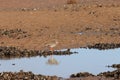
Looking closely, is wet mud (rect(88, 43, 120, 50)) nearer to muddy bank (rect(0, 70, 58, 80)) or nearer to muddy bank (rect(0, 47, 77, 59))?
muddy bank (rect(0, 47, 77, 59))

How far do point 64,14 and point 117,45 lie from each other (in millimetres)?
9013

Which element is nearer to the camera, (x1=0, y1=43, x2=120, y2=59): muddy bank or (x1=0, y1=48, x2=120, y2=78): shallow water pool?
(x1=0, y1=48, x2=120, y2=78): shallow water pool

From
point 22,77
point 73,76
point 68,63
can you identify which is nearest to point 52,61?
point 68,63

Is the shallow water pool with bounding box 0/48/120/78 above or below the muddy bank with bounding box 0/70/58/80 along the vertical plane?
below

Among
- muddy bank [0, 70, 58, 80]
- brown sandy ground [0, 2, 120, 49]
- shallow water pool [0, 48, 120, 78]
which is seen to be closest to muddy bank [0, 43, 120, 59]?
shallow water pool [0, 48, 120, 78]

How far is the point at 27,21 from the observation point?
985 inches

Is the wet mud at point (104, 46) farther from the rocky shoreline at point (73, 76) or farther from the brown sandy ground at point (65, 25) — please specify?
the rocky shoreline at point (73, 76)

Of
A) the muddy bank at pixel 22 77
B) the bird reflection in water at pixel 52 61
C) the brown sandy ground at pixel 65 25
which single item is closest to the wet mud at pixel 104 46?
the brown sandy ground at pixel 65 25

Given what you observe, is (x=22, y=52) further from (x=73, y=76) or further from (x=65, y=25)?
(x=65, y=25)

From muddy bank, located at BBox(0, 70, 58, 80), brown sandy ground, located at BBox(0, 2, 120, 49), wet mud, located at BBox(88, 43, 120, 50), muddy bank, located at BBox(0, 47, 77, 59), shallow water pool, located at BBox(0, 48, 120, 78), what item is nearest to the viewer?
muddy bank, located at BBox(0, 70, 58, 80)

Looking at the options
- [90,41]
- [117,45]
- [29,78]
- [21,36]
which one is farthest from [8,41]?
[29,78]

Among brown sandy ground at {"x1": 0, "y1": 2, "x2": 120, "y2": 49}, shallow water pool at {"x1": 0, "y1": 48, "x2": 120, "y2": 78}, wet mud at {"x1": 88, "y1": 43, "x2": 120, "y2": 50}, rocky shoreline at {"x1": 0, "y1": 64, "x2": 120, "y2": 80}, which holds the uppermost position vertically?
rocky shoreline at {"x1": 0, "y1": 64, "x2": 120, "y2": 80}

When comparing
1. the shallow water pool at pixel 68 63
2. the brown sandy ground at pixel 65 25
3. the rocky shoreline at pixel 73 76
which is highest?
the rocky shoreline at pixel 73 76

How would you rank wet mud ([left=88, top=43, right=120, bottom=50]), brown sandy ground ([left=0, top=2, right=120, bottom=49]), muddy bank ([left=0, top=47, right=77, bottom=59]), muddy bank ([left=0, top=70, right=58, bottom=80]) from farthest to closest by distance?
brown sandy ground ([left=0, top=2, right=120, bottom=49]) → wet mud ([left=88, top=43, right=120, bottom=50]) → muddy bank ([left=0, top=47, right=77, bottom=59]) → muddy bank ([left=0, top=70, right=58, bottom=80])
